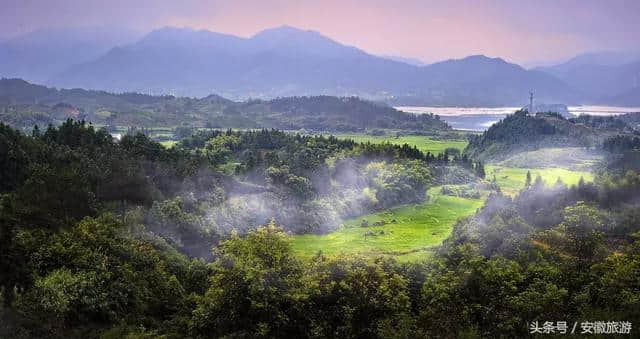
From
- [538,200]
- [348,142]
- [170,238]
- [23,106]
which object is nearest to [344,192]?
[348,142]

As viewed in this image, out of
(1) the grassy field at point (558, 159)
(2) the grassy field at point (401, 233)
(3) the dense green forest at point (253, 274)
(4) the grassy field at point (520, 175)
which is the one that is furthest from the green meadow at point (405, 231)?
(3) the dense green forest at point (253, 274)

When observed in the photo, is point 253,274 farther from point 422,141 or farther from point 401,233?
point 422,141

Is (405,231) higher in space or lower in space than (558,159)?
lower

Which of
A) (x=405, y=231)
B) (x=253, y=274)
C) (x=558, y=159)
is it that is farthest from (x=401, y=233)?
(x=558, y=159)

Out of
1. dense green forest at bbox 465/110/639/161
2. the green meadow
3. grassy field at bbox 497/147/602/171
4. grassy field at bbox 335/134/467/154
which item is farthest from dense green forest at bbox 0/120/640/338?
grassy field at bbox 335/134/467/154

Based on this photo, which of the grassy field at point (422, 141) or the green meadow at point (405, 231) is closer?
the green meadow at point (405, 231)

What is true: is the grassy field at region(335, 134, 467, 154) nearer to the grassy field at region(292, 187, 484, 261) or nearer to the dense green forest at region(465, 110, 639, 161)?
the dense green forest at region(465, 110, 639, 161)

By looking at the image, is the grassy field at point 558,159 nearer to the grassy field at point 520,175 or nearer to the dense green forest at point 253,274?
the grassy field at point 520,175
